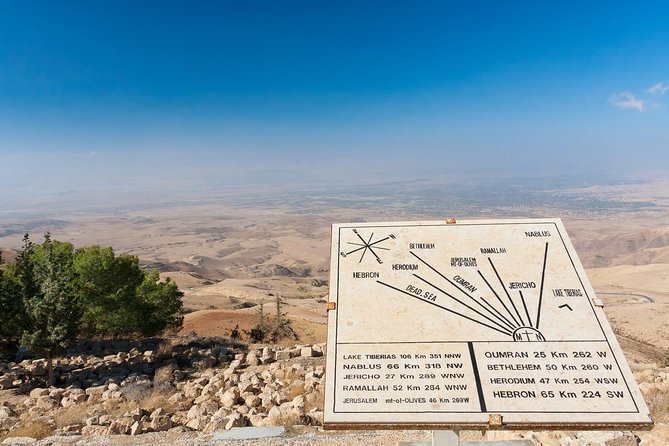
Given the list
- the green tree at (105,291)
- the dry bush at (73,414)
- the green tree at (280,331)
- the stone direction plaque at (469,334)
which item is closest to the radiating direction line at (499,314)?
the stone direction plaque at (469,334)

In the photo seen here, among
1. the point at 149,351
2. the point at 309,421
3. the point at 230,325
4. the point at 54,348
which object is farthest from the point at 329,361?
the point at 230,325

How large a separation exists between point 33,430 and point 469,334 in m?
7.97

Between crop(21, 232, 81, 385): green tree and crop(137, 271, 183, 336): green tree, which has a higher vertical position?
crop(21, 232, 81, 385): green tree

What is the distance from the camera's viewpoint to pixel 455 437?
462 centimetres

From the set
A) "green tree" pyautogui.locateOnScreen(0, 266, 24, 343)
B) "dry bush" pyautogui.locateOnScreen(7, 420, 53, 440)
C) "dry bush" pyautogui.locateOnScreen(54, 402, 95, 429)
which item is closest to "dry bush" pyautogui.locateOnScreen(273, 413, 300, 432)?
"dry bush" pyautogui.locateOnScreen(54, 402, 95, 429)

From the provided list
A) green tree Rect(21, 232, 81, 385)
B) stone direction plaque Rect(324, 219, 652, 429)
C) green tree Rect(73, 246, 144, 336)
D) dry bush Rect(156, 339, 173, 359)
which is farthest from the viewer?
green tree Rect(73, 246, 144, 336)

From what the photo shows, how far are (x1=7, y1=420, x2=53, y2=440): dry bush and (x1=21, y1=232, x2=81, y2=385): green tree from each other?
3826mm

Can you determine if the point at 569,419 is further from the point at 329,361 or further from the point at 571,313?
the point at 329,361

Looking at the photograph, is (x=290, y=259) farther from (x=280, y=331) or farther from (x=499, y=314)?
(x=499, y=314)

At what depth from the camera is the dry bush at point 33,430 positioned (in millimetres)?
7332

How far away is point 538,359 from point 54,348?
1236 centimetres

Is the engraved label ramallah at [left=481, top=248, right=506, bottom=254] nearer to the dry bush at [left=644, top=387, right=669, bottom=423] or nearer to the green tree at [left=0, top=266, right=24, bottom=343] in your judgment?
the dry bush at [left=644, top=387, right=669, bottom=423]

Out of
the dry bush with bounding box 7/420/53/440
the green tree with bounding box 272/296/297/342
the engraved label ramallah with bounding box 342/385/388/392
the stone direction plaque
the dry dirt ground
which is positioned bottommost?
the dry dirt ground

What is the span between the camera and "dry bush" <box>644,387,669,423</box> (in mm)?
6933
